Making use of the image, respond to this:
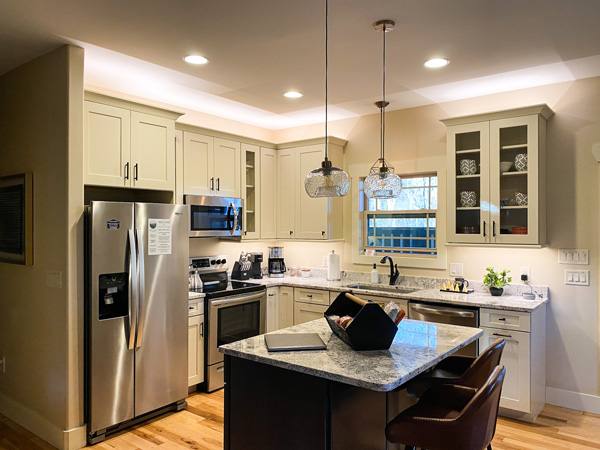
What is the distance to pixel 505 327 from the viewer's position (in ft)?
11.5

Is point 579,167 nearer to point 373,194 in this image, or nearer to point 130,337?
point 373,194

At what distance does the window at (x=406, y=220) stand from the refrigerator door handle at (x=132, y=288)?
2.53m

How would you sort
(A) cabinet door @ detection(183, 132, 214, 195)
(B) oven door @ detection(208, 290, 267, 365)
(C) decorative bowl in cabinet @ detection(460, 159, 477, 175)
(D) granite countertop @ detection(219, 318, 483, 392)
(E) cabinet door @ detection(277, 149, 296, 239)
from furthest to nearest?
(E) cabinet door @ detection(277, 149, 296, 239) → (A) cabinet door @ detection(183, 132, 214, 195) → (B) oven door @ detection(208, 290, 267, 365) → (C) decorative bowl in cabinet @ detection(460, 159, 477, 175) → (D) granite countertop @ detection(219, 318, 483, 392)

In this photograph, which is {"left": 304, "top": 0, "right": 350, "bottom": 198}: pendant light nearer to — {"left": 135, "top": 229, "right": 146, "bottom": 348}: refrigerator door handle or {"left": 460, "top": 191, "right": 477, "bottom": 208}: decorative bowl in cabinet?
{"left": 135, "top": 229, "right": 146, "bottom": 348}: refrigerator door handle

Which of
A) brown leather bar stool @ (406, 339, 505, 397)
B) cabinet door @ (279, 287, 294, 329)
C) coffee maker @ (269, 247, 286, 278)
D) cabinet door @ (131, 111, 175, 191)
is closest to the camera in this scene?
brown leather bar stool @ (406, 339, 505, 397)

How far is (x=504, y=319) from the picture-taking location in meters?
3.50

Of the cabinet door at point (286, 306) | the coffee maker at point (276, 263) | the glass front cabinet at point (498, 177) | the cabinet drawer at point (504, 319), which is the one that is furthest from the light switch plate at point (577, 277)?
the coffee maker at point (276, 263)

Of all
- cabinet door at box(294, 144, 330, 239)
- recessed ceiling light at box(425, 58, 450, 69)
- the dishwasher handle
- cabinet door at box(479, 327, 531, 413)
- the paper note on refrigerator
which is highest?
recessed ceiling light at box(425, 58, 450, 69)

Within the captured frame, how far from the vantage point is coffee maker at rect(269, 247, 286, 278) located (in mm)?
5273

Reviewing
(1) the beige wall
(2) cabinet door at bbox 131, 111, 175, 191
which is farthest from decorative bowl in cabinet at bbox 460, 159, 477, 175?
(1) the beige wall

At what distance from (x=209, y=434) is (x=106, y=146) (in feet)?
7.25

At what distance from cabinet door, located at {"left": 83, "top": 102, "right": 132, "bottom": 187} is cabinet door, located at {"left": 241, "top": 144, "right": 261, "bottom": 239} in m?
1.62

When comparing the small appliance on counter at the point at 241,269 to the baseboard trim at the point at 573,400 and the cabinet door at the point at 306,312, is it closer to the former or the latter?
the cabinet door at the point at 306,312

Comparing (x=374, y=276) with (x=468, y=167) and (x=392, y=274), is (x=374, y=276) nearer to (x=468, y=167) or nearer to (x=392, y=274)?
(x=392, y=274)
